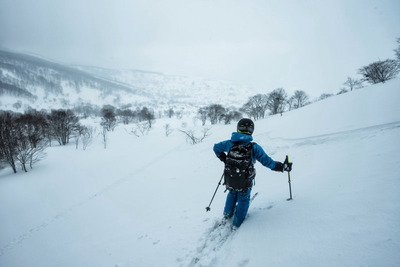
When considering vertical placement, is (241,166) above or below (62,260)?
above

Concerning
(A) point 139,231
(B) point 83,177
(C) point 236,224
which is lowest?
(B) point 83,177

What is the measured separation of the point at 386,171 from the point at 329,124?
9.78m

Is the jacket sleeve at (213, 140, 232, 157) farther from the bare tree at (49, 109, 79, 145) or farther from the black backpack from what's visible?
the bare tree at (49, 109, 79, 145)

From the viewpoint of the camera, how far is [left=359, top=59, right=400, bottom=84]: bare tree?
28.5 metres

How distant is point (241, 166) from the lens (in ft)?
11.3

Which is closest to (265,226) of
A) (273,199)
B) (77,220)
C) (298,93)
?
(273,199)

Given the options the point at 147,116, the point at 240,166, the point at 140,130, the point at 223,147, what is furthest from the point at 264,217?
the point at 147,116

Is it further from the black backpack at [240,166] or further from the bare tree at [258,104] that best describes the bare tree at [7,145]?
the bare tree at [258,104]

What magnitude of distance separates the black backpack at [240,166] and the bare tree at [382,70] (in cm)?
4082

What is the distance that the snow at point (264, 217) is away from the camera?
7.89ft

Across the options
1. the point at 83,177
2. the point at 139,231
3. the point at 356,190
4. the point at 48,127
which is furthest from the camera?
the point at 48,127

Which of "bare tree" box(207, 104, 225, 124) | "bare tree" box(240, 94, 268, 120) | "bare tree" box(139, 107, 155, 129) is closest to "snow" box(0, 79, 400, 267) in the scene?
"bare tree" box(240, 94, 268, 120)

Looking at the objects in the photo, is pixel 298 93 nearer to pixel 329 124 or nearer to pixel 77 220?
pixel 329 124

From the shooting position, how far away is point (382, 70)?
29.5 metres
